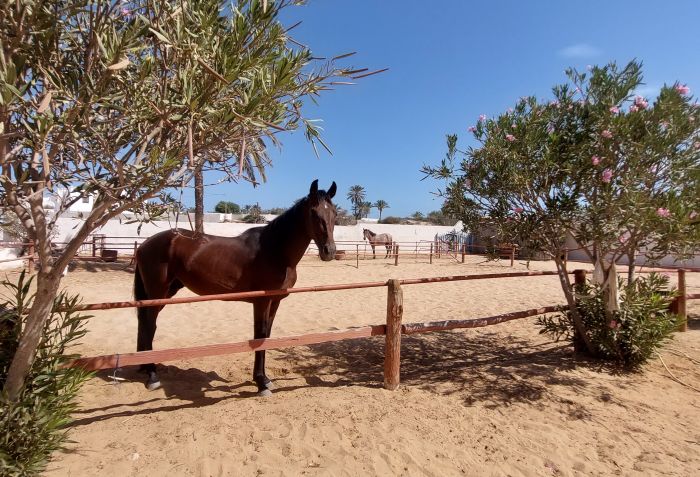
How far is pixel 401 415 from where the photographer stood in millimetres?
2973

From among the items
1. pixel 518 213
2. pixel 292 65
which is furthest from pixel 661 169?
pixel 292 65

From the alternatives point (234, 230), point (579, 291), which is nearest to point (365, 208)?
point (234, 230)

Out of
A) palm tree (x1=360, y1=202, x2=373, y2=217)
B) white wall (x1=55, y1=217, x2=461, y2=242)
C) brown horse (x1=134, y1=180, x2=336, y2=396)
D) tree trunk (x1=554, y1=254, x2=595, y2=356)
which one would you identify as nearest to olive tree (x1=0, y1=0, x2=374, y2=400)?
brown horse (x1=134, y1=180, x2=336, y2=396)

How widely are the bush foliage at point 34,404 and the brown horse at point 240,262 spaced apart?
56.7 inches

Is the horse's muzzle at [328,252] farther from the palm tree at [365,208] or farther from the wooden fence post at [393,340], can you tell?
the palm tree at [365,208]

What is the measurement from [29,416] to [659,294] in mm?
5549

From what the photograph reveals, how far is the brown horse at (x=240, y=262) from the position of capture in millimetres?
3607

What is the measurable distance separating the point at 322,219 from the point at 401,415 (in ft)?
5.55

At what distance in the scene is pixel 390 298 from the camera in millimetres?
3523

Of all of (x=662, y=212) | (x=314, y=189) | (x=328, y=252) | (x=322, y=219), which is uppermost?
Result: (x=314, y=189)

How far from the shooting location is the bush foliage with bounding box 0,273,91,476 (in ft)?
6.49

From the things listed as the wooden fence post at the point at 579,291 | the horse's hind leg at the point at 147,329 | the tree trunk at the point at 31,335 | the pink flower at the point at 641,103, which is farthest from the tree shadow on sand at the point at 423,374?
the pink flower at the point at 641,103

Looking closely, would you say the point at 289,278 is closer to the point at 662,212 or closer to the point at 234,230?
the point at 662,212

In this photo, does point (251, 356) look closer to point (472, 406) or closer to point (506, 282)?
point (472, 406)
